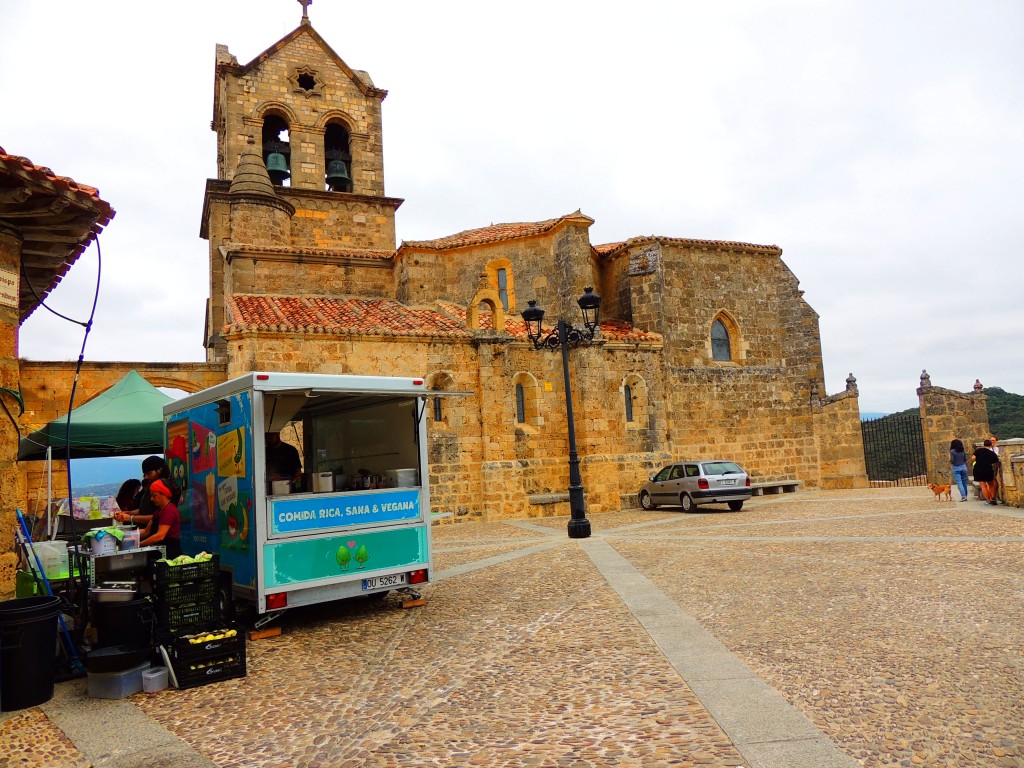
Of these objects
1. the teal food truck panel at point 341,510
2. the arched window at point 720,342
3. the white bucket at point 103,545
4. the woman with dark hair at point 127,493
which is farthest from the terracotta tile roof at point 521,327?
the white bucket at point 103,545

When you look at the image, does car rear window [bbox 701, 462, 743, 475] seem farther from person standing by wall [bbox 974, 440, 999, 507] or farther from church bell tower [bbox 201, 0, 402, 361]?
church bell tower [bbox 201, 0, 402, 361]

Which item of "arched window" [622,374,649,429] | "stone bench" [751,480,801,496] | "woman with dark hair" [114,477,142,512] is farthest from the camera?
"stone bench" [751,480,801,496]

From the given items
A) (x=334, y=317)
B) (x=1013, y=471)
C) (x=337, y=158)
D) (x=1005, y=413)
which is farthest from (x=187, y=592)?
(x=1005, y=413)

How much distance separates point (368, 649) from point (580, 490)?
23.0ft

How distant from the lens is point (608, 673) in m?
4.96

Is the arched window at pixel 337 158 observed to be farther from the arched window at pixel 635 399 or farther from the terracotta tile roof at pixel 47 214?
the terracotta tile roof at pixel 47 214

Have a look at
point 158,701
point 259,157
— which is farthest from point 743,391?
point 158,701

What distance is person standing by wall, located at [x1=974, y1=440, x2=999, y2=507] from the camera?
47.7 feet

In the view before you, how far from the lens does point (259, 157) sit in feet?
69.6

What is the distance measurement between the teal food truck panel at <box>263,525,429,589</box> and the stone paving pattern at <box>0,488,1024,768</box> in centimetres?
57

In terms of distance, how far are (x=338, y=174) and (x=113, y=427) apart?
1456cm

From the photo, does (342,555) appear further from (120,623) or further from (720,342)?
(720,342)

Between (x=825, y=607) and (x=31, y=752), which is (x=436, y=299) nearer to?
(x=825, y=607)

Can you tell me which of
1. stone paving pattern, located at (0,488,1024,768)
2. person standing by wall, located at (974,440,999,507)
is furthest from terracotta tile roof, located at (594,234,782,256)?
stone paving pattern, located at (0,488,1024,768)
